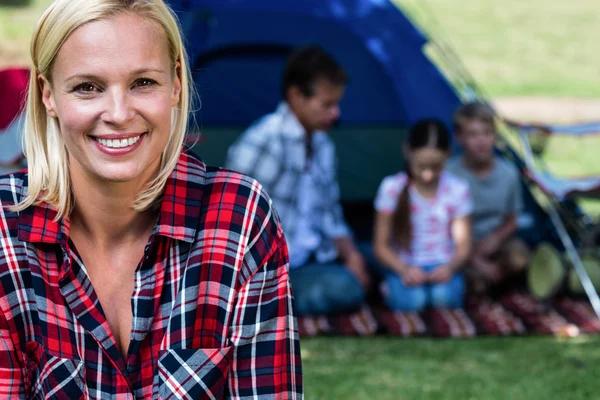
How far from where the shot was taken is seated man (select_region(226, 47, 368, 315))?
15.0 ft

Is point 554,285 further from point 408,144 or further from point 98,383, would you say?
point 98,383

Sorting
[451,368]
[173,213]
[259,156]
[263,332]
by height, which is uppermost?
[259,156]

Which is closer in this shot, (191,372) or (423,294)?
(191,372)

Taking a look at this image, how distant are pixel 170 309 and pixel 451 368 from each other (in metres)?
2.22

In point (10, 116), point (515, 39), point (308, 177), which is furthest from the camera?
point (515, 39)

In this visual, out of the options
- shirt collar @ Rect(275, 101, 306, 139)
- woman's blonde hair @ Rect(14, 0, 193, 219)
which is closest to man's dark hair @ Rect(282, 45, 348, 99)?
shirt collar @ Rect(275, 101, 306, 139)

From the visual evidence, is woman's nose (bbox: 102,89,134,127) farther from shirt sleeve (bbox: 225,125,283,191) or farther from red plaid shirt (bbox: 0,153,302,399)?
shirt sleeve (bbox: 225,125,283,191)

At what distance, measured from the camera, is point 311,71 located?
4.59m

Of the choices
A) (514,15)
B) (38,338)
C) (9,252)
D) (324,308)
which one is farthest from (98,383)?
(514,15)

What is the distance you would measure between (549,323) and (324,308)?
3.26 feet

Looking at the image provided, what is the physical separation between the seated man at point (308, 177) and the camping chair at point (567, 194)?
0.94 metres

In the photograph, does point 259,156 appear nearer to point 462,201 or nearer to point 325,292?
point 325,292

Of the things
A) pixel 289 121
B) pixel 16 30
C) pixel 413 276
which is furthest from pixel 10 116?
pixel 16 30

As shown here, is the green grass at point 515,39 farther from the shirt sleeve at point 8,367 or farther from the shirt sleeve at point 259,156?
the shirt sleeve at point 8,367
